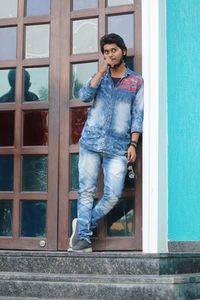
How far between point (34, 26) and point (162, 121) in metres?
1.62

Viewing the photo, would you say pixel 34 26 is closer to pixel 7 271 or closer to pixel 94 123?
pixel 94 123

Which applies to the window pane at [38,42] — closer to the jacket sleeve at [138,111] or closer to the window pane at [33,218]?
the jacket sleeve at [138,111]

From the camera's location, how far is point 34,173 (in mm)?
5992

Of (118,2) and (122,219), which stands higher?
(118,2)

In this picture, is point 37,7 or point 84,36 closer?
point 84,36

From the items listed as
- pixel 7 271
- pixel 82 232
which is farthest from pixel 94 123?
pixel 7 271

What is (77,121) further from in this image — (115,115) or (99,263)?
(99,263)

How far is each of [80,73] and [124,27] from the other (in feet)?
1.89

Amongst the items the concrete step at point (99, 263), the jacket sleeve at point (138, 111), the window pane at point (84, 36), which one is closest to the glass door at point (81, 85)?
the window pane at point (84, 36)

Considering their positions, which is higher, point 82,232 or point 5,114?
point 5,114

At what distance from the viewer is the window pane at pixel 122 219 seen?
221 inches

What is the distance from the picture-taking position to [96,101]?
224 inches

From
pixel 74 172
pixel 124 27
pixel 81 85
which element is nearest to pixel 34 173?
pixel 74 172

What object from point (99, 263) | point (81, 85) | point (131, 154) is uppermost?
point (81, 85)
